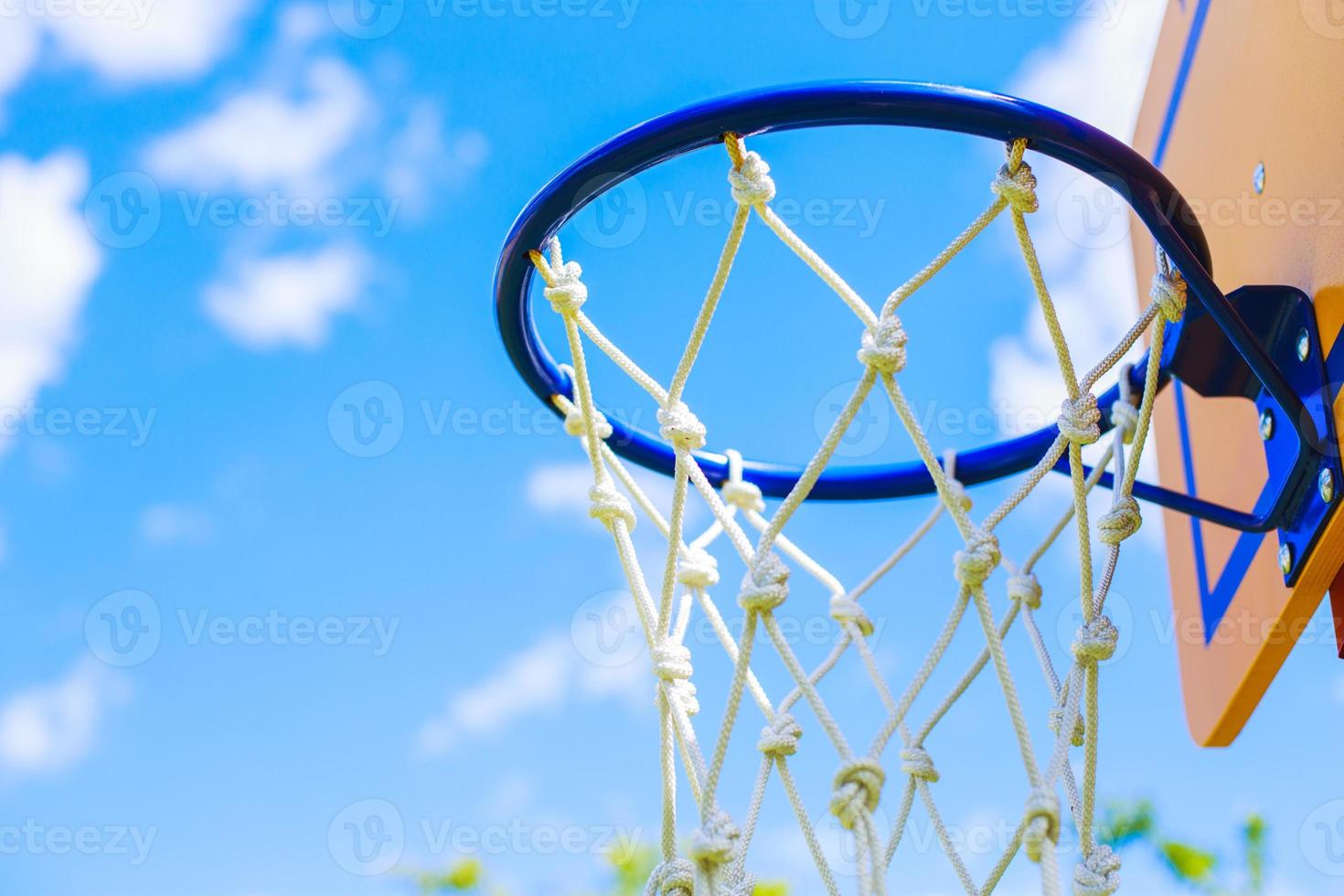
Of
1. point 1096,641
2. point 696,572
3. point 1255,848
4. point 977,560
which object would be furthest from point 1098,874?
point 1255,848

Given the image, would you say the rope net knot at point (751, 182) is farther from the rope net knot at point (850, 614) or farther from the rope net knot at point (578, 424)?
the rope net knot at point (850, 614)

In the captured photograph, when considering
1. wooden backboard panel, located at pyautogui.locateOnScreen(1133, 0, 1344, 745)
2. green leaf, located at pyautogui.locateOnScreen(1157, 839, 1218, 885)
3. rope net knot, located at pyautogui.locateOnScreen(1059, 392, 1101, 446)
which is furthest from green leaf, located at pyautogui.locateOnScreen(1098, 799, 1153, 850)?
rope net knot, located at pyautogui.locateOnScreen(1059, 392, 1101, 446)

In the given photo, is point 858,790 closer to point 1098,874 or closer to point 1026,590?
point 1098,874

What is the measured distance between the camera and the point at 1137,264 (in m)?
2.32

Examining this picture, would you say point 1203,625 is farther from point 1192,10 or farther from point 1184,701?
point 1192,10

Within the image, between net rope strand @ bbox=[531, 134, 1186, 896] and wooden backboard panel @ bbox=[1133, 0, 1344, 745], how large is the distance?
0.21m

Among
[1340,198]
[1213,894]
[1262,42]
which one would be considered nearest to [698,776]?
[1340,198]

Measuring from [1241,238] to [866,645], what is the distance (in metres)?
0.84

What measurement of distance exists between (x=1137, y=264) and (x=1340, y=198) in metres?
0.83

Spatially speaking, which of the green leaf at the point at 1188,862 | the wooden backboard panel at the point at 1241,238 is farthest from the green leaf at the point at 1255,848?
the wooden backboard panel at the point at 1241,238

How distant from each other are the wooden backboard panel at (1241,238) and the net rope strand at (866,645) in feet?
0.69

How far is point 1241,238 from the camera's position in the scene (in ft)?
5.97

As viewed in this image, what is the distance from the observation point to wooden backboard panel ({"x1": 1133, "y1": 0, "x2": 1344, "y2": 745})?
1.55m

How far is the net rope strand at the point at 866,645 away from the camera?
1.38m
